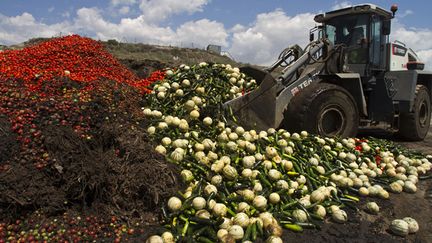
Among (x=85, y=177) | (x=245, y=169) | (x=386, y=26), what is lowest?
(x=245, y=169)

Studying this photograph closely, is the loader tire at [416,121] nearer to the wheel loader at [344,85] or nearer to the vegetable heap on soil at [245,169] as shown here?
the wheel loader at [344,85]

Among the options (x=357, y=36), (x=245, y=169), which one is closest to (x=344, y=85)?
(x=357, y=36)

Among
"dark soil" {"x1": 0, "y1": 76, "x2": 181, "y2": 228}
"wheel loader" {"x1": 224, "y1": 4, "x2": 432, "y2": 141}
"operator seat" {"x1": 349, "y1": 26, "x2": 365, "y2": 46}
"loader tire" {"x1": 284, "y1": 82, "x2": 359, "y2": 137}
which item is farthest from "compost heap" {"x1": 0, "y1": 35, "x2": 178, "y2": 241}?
"operator seat" {"x1": 349, "y1": 26, "x2": 365, "y2": 46}

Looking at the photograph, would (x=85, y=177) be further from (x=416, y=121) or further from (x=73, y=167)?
(x=416, y=121)

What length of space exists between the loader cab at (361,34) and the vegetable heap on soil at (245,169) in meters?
2.80

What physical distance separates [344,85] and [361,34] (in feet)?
5.97

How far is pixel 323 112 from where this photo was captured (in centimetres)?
812

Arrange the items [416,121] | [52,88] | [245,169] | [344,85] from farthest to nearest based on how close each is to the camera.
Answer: [416,121] → [344,85] → [52,88] → [245,169]

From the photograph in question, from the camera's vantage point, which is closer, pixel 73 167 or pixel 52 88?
pixel 73 167

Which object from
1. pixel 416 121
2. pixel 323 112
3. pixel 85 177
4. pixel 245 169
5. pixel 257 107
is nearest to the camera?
pixel 85 177

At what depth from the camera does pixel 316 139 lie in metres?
7.00

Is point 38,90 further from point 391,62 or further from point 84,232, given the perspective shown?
point 391,62

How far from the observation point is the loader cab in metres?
9.79

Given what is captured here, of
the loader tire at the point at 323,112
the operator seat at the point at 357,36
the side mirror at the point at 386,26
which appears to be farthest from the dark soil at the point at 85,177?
the side mirror at the point at 386,26
